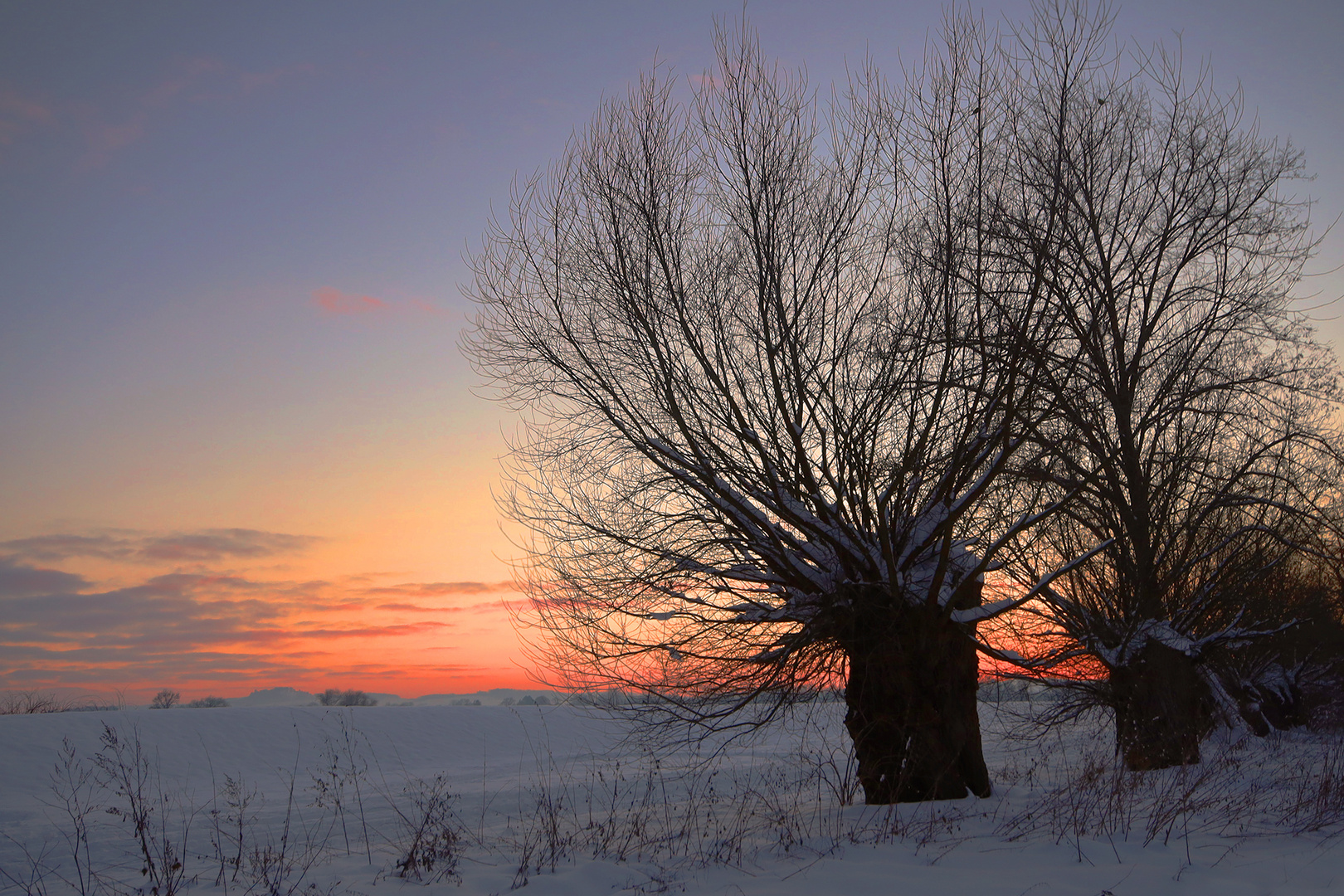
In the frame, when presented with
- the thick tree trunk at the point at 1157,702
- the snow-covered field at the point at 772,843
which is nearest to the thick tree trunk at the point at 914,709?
the snow-covered field at the point at 772,843

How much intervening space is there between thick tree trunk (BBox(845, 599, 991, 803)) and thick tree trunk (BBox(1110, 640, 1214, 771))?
5507mm

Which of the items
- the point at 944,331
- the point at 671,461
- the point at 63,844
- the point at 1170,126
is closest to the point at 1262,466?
the point at 1170,126

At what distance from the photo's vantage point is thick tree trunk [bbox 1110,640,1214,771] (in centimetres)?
1170

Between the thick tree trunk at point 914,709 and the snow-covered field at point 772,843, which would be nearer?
the snow-covered field at point 772,843

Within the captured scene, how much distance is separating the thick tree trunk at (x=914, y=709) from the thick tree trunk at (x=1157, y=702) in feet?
18.1

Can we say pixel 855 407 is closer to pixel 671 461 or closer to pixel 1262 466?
pixel 671 461

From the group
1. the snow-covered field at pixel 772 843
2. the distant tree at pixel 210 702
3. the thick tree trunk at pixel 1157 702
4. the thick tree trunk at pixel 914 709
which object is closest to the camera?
the snow-covered field at pixel 772 843

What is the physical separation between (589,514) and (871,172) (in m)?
4.38

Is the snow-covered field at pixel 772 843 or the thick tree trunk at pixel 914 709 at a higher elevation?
the thick tree trunk at pixel 914 709

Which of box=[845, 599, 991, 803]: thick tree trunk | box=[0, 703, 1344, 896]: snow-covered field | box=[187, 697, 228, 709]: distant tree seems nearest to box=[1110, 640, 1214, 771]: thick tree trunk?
box=[0, 703, 1344, 896]: snow-covered field

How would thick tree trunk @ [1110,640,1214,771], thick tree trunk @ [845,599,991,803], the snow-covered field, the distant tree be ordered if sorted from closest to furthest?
the snow-covered field → thick tree trunk @ [845,599,991,803] → thick tree trunk @ [1110,640,1214,771] → the distant tree

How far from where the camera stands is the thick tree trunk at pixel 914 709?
7.56m

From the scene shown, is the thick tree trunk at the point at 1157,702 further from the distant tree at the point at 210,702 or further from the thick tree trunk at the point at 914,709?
the distant tree at the point at 210,702

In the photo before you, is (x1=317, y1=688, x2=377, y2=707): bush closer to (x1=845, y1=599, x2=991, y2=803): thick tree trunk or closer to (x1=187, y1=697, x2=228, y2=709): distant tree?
(x1=187, y1=697, x2=228, y2=709): distant tree
